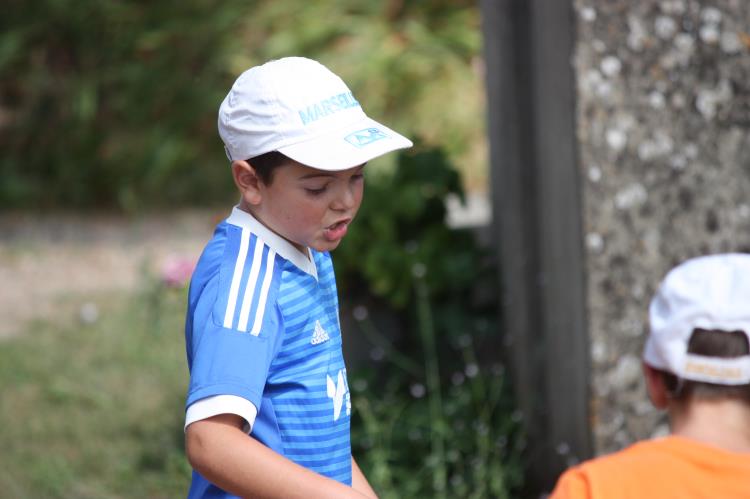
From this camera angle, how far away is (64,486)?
374cm

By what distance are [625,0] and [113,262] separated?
147 inches

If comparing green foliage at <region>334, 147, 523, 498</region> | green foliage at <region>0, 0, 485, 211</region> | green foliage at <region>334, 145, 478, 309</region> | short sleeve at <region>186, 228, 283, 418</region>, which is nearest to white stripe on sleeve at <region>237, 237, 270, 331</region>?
short sleeve at <region>186, 228, 283, 418</region>

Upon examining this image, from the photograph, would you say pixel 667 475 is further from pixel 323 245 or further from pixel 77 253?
pixel 77 253

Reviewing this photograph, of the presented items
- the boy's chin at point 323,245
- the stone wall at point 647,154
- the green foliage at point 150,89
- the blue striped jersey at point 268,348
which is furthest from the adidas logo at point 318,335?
the green foliage at point 150,89

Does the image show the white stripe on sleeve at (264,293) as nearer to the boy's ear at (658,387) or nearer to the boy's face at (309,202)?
the boy's face at (309,202)

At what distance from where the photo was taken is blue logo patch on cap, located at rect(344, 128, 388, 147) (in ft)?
5.53

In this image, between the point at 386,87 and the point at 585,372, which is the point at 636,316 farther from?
the point at 386,87

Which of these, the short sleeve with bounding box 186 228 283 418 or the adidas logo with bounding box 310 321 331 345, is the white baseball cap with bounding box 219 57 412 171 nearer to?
the short sleeve with bounding box 186 228 283 418

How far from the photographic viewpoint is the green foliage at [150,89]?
22.6 feet

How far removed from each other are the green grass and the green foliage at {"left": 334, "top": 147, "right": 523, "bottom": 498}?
647 millimetres

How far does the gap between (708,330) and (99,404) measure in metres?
3.10

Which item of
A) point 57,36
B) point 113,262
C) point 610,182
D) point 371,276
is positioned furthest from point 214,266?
point 57,36

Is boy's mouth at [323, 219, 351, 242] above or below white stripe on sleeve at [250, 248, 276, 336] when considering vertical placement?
above

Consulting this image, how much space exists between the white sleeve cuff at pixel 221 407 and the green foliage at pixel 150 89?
533 centimetres
